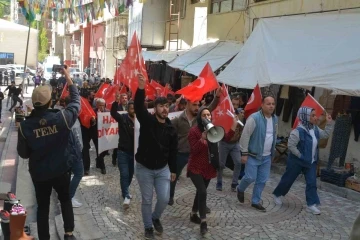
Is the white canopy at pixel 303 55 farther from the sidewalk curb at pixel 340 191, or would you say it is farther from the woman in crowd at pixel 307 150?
the sidewalk curb at pixel 340 191

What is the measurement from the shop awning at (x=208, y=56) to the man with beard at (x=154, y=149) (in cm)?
763

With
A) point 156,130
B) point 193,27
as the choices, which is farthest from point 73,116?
Answer: point 193,27

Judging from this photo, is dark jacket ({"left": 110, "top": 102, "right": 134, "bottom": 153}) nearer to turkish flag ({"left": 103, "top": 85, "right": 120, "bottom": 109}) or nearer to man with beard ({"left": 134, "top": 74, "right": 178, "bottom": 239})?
man with beard ({"left": 134, "top": 74, "right": 178, "bottom": 239})

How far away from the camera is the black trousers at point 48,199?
4.42m

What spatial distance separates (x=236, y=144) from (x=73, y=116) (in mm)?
3590

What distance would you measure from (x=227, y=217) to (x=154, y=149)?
190cm

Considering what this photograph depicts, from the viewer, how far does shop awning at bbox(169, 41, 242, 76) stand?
12916 millimetres

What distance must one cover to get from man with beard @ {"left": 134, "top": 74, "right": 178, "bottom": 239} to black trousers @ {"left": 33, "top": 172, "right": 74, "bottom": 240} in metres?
0.85

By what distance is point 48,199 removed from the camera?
4.56 metres

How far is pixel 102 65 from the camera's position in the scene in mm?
38875

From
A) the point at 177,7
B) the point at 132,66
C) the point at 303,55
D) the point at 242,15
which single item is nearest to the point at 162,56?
the point at 177,7

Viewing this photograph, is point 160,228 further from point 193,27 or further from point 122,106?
point 193,27

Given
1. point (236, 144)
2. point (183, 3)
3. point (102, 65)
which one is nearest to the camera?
point (236, 144)

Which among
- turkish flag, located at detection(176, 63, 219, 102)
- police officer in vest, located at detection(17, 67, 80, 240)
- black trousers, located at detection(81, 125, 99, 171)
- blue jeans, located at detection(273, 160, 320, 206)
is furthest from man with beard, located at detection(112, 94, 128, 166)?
blue jeans, located at detection(273, 160, 320, 206)
